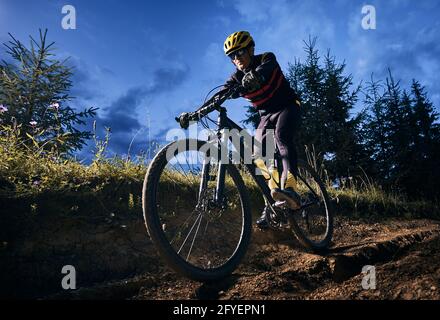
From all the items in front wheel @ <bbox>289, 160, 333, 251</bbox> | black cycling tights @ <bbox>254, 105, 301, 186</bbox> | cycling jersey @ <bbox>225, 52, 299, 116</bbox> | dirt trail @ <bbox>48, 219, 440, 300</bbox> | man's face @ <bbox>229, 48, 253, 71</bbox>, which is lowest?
dirt trail @ <bbox>48, 219, 440, 300</bbox>

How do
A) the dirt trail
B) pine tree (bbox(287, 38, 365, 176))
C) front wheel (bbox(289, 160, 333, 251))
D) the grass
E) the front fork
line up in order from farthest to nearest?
1. pine tree (bbox(287, 38, 365, 176))
2. front wheel (bbox(289, 160, 333, 251))
3. the grass
4. the front fork
5. the dirt trail

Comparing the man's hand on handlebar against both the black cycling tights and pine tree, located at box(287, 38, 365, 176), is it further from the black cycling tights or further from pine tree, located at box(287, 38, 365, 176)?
pine tree, located at box(287, 38, 365, 176)

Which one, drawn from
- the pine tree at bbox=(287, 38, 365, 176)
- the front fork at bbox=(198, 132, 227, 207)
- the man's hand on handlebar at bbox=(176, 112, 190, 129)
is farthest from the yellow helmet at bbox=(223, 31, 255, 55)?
the pine tree at bbox=(287, 38, 365, 176)

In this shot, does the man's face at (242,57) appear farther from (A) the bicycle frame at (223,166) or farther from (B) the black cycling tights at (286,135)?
(A) the bicycle frame at (223,166)

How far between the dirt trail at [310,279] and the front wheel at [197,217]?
213 mm

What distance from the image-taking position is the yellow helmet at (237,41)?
13.1ft

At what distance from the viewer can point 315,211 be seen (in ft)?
18.7

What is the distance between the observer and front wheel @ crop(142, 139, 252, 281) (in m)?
2.72

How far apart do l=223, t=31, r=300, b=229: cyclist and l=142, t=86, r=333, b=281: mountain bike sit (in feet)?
0.79

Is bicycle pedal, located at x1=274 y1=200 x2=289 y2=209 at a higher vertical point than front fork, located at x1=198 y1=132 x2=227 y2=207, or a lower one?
lower

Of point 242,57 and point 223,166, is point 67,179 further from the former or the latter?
point 242,57

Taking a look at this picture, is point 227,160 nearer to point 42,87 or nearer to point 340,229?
point 340,229

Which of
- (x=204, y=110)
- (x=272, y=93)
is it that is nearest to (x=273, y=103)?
(x=272, y=93)
